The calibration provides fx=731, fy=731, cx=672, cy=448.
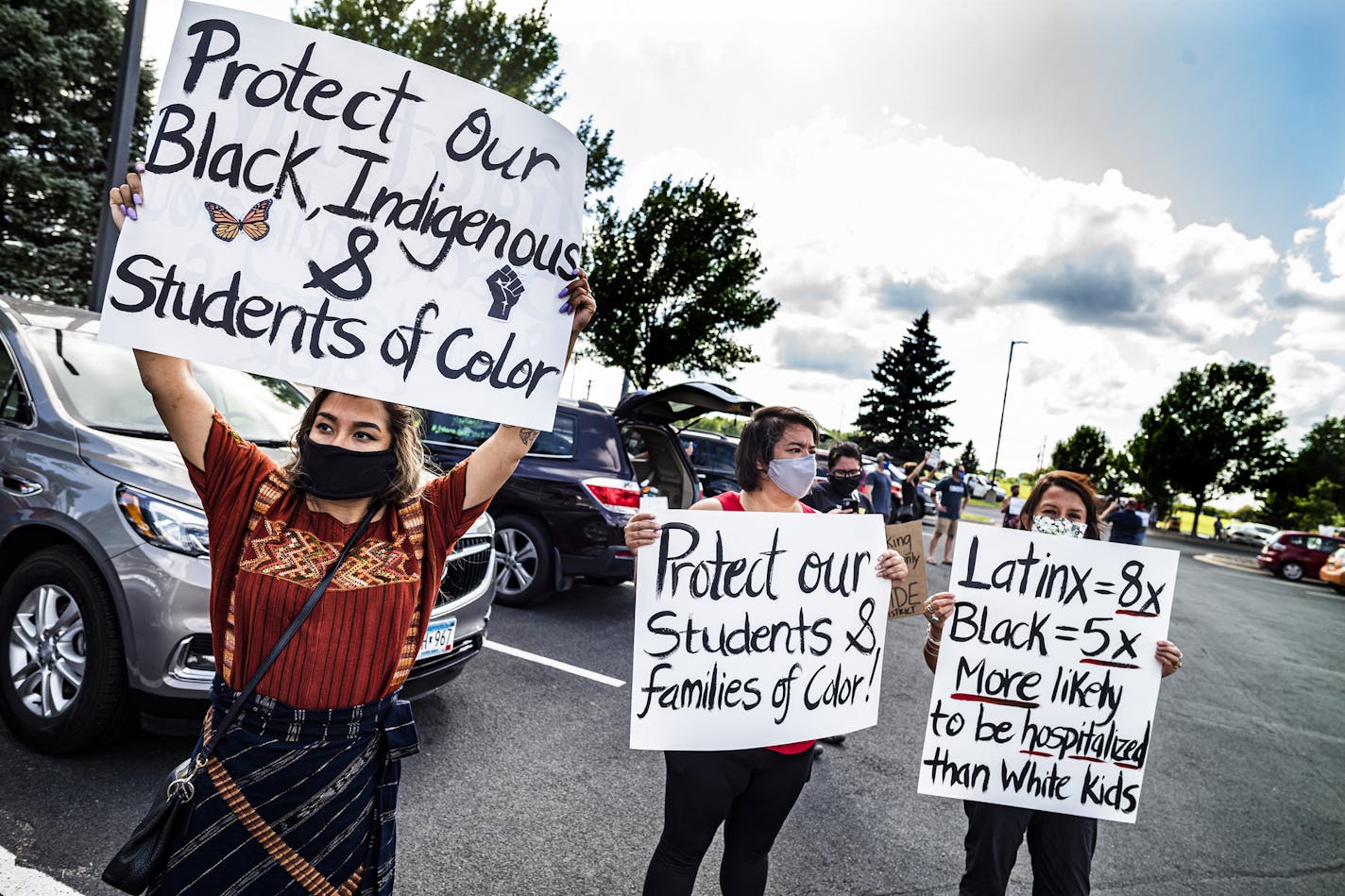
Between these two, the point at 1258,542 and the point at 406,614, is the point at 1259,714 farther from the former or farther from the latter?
the point at 1258,542

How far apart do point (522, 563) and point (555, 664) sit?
1473 mm

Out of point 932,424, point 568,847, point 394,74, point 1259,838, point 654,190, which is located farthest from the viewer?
point 932,424

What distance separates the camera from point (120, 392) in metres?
3.56

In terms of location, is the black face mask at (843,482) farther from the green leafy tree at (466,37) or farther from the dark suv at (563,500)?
the green leafy tree at (466,37)

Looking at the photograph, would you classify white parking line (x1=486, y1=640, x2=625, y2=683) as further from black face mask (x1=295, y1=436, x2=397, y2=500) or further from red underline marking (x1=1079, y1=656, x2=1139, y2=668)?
black face mask (x1=295, y1=436, x2=397, y2=500)

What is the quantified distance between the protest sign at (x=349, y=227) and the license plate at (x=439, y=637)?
6.71ft

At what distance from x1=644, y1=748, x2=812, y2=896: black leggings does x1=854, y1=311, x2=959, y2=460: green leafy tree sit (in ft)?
184

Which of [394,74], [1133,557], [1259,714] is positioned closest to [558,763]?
[1133,557]

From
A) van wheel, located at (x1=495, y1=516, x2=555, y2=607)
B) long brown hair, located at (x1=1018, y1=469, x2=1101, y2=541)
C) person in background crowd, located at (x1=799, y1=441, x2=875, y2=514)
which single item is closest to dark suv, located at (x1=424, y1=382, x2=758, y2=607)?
van wheel, located at (x1=495, y1=516, x2=555, y2=607)

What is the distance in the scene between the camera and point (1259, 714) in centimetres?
657

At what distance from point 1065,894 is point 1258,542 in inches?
2222

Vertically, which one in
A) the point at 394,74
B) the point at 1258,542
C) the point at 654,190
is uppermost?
the point at 654,190

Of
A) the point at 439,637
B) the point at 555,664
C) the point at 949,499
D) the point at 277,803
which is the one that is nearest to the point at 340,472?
the point at 277,803

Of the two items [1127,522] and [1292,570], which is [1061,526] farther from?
[1292,570]
